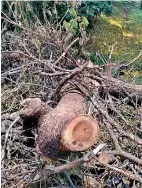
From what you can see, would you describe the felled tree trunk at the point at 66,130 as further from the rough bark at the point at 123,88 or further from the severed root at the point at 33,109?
the rough bark at the point at 123,88

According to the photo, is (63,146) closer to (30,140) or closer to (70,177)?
(70,177)

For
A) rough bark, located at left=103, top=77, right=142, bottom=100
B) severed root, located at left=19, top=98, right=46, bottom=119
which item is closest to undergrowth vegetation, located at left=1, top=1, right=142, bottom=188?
rough bark, located at left=103, top=77, right=142, bottom=100

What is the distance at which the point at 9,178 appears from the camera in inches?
118

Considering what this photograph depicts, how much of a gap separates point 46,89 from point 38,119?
35.0 inches

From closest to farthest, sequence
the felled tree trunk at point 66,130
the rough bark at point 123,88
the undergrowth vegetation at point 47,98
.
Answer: the felled tree trunk at point 66,130
the undergrowth vegetation at point 47,98
the rough bark at point 123,88

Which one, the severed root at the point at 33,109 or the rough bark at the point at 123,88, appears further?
the rough bark at the point at 123,88

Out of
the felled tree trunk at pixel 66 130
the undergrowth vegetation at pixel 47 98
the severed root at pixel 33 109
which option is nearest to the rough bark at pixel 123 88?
the undergrowth vegetation at pixel 47 98

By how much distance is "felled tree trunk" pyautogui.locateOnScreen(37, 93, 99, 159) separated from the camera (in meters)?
2.91

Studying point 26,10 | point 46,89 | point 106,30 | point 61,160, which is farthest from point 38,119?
point 106,30

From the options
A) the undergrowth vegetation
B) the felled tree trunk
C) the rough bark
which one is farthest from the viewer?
the rough bark

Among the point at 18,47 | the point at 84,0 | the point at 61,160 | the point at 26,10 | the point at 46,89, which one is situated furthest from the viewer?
the point at 84,0

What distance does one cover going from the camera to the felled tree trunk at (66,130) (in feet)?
9.54

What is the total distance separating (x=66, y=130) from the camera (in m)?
2.91

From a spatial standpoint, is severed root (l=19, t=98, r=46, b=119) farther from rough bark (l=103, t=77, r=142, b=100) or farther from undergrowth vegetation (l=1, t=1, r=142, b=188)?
rough bark (l=103, t=77, r=142, b=100)
